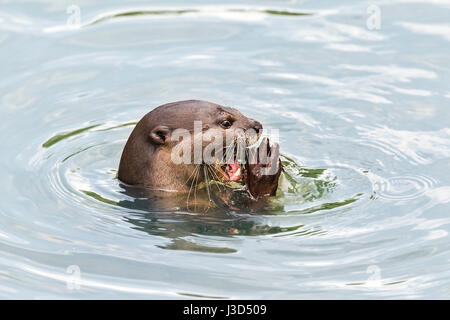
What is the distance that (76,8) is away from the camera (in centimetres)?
1117

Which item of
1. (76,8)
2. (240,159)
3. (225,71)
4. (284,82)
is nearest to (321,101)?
(284,82)

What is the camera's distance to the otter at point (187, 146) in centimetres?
713

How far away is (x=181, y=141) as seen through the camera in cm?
717

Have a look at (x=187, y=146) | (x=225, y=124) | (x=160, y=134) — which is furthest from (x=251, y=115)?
(x=160, y=134)

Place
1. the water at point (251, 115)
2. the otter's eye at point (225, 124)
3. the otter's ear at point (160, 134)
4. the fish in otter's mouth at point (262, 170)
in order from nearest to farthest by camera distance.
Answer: the water at point (251, 115), the fish in otter's mouth at point (262, 170), the otter's ear at point (160, 134), the otter's eye at point (225, 124)

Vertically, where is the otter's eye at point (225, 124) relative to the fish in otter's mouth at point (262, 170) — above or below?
above

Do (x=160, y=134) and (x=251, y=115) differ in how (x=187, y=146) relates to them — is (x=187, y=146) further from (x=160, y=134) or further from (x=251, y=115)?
(x=251, y=115)

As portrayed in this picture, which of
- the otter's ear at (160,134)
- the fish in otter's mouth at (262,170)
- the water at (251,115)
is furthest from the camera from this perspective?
the otter's ear at (160,134)

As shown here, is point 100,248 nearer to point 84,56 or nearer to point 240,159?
point 240,159

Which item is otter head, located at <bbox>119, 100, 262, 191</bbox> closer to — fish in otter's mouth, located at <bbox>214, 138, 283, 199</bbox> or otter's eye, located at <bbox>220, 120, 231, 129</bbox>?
otter's eye, located at <bbox>220, 120, 231, 129</bbox>

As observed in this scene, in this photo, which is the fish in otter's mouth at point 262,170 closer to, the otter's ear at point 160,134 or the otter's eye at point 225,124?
the otter's eye at point 225,124

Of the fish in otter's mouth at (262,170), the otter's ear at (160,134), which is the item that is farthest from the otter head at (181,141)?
the fish in otter's mouth at (262,170)

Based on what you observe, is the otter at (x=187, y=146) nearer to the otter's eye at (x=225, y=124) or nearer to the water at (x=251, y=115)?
the otter's eye at (x=225, y=124)

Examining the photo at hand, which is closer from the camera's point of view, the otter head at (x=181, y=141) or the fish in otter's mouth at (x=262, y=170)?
the fish in otter's mouth at (x=262, y=170)
